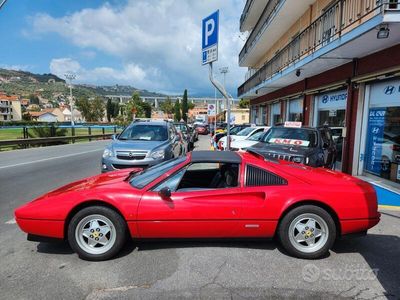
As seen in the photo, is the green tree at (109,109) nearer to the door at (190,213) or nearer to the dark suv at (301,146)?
the dark suv at (301,146)

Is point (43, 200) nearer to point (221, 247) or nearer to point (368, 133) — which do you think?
point (221, 247)

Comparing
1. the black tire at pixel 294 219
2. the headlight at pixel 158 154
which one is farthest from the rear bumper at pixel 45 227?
the headlight at pixel 158 154

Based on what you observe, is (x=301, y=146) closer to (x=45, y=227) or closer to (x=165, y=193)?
(x=165, y=193)

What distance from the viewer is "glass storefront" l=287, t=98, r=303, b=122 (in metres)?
15.5

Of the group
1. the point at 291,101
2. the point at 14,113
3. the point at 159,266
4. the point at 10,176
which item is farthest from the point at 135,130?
the point at 14,113

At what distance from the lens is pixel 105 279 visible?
317 cm

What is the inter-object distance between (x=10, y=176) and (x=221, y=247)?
7.65 meters

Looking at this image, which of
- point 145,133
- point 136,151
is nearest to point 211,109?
point 145,133

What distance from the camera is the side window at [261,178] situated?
12.2 feet

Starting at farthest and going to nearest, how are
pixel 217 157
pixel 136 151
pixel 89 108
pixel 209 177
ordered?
pixel 89 108 → pixel 136 151 → pixel 209 177 → pixel 217 157

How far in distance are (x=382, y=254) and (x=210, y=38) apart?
185 inches

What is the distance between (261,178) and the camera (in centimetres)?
375

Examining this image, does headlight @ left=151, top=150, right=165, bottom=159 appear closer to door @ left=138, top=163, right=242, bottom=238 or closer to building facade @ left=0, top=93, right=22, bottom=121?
door @ left=138, top=163, right=242, bottom=238

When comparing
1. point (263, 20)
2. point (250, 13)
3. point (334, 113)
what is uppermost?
point (250, 13)
